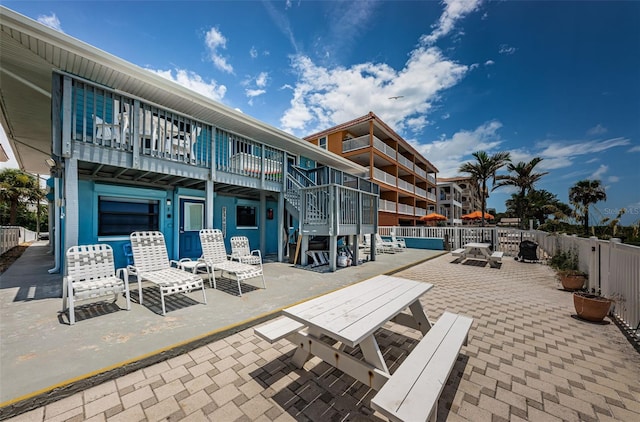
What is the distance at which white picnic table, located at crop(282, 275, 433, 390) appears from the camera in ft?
6.05

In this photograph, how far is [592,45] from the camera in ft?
35.9

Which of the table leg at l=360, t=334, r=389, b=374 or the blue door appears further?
the blue door

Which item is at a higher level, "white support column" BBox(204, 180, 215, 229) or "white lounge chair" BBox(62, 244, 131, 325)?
"white support column" BBox(204, 180, 215, 229)

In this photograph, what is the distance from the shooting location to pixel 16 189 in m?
17.8

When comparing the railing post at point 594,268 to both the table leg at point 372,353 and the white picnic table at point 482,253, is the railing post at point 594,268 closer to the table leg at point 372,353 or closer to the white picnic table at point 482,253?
the white picnic table at point 482,253

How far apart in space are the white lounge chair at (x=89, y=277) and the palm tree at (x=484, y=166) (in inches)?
891

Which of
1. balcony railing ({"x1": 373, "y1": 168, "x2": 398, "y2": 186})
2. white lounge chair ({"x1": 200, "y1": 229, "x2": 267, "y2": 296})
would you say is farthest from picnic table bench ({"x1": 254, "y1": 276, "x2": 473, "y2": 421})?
balcony railing ({"x1": 373, "y1": 168, "x2": 398, "y2": 186})

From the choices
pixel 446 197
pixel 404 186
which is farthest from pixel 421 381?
pixel 446 197

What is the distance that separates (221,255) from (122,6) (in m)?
6.70

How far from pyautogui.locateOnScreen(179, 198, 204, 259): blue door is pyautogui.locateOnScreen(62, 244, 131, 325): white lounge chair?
362cm

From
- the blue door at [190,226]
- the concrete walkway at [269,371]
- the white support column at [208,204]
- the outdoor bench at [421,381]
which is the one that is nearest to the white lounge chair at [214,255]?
the white support column at [208,204]

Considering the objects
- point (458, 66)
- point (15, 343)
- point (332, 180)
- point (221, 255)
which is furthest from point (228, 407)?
point (458, 66)

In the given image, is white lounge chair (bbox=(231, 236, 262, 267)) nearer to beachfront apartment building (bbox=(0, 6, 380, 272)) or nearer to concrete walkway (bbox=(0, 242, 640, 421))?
beachfront apartment building (bbox=(0, 6, 380, 272))

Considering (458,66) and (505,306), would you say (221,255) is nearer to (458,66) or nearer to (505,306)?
(505,306)
